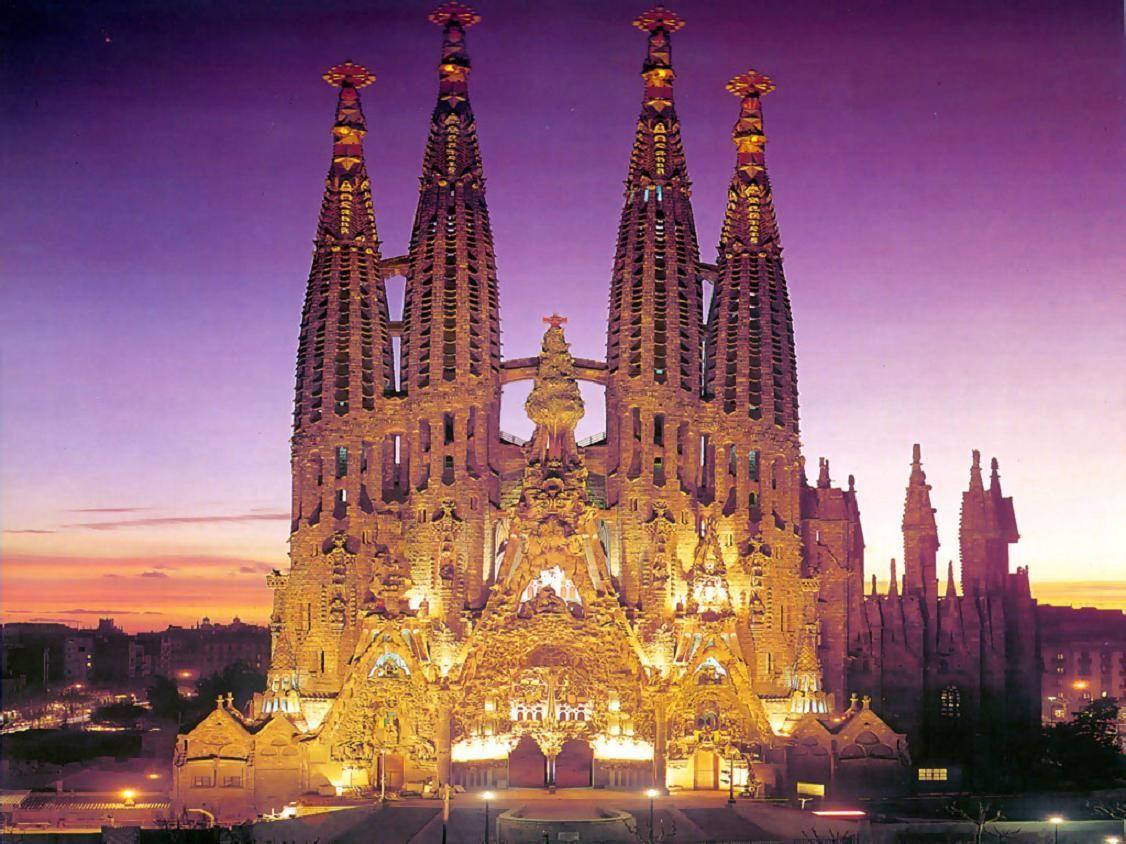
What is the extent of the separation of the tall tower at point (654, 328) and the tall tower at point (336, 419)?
11278 mm

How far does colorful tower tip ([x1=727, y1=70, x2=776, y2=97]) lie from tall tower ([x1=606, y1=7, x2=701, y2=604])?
3.33 metres

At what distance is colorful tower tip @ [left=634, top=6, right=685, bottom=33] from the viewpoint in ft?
276

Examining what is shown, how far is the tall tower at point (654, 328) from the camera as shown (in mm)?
81000

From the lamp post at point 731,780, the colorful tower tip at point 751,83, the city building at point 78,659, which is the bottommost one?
the lamp post at point 731,780

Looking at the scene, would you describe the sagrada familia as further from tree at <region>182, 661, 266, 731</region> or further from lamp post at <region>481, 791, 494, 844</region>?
tree at <region>182, 661, 266, 731</region>

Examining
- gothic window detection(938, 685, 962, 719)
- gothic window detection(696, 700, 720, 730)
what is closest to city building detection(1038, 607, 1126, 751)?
gothic window detection(938, 685, 962, 719)

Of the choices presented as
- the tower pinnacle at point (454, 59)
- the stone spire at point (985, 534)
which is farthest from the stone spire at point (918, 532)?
the tower pinnacle at point (454, 59)

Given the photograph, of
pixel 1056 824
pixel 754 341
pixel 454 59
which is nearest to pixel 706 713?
pixel 1056 824

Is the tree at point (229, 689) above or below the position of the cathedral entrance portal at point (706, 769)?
above

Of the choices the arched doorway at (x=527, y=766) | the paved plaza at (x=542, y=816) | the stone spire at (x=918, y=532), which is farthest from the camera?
the stone spire at (x=918, y=532)

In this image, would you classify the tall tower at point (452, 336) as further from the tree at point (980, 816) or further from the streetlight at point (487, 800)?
the tree at point (980, 816)

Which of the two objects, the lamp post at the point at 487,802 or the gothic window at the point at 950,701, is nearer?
the lamp post at the point at 487,802

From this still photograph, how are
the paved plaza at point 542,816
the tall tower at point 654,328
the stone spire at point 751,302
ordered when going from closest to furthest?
1. the paved plaza at point 542,816
2. the tall tower at point 654,328
3. the stone spire at point 751,302

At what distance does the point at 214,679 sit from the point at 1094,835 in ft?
243
